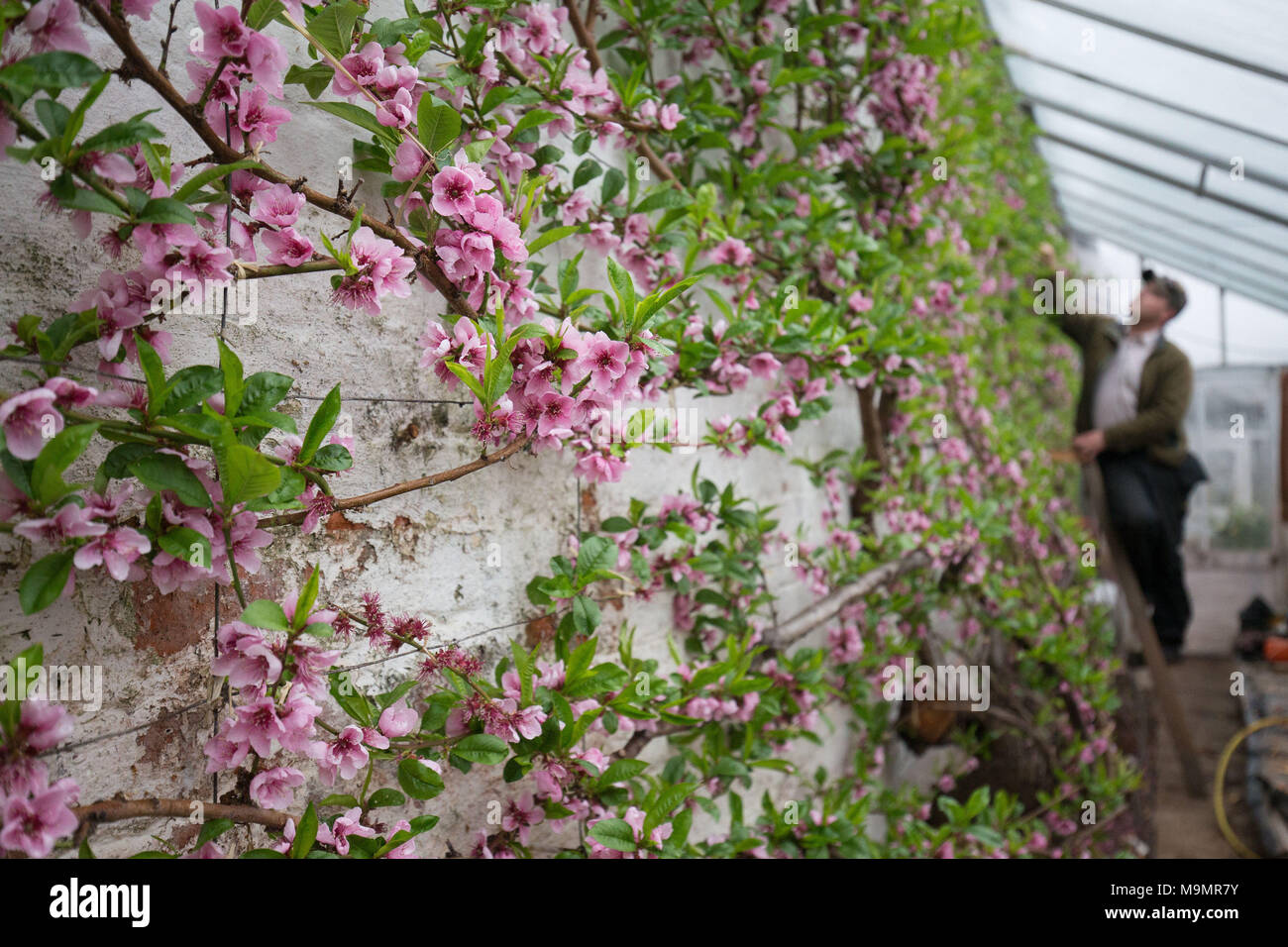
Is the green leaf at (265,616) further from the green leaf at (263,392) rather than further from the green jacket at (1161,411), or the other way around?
the green jacket at (1161,411)

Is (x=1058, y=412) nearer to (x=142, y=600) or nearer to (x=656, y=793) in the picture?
(x=656, y=793)

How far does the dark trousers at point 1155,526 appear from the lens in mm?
3416

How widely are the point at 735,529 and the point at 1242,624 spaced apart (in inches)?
242

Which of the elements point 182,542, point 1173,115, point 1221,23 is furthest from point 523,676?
point 1173,115

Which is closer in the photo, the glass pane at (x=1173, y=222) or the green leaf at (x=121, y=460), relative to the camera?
the green leaf at (x=121, y=460)

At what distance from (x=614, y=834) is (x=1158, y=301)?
11.6ft

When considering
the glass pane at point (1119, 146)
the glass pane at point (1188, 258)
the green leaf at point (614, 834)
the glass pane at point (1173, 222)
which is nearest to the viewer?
the green leaf at point (614, 834)

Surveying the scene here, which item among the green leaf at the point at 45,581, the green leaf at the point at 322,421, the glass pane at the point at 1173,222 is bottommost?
the green leaf at the point at 45,581

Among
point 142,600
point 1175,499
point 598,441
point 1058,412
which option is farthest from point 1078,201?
point 142,600

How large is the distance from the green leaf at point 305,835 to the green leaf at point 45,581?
331mm

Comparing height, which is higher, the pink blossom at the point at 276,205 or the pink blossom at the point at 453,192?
the pink blossom at the point at 453,192

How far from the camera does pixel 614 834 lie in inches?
42.7

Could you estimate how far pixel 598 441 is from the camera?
118 cm

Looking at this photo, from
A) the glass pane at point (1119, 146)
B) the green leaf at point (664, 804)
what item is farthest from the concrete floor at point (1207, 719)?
the green leaf at point (664, 804)
